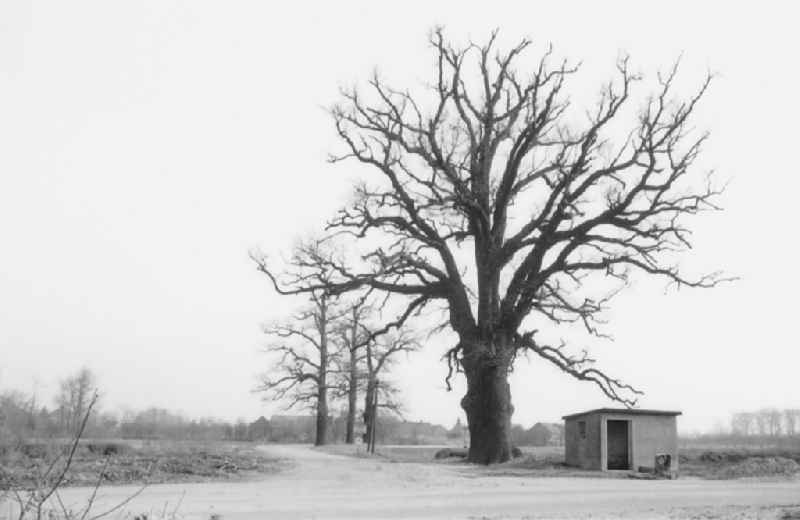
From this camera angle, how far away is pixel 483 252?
28703mm

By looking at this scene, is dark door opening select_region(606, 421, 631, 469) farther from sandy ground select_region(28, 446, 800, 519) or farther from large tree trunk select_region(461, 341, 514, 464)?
sandy ground select_region(28, 446, 800, 519)

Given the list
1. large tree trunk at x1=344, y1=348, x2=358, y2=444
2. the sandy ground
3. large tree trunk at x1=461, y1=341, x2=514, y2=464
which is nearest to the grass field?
the sandy ground

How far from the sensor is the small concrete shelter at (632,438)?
86.3 ft

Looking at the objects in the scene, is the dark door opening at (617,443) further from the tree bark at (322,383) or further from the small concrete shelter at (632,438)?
the tree bark at (322,383)

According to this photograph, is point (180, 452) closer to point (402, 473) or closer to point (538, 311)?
point (402, 473)

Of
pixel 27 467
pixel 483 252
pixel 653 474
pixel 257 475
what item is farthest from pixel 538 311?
pixel 27 467

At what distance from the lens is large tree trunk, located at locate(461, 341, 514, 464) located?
88.4ft

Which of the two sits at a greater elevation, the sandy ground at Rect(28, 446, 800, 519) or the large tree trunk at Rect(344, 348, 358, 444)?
the large tree trunk at Rect(344, 348, 358, 444)

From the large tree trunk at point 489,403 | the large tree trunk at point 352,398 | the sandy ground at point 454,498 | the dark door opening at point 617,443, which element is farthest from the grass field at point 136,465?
the large tree trunk at point 352,398

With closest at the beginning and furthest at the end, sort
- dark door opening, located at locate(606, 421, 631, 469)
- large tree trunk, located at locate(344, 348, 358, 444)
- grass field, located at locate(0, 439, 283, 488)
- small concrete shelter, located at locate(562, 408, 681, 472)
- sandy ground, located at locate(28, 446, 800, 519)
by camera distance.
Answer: sandy ground, located at locate(28, 446, 800, 519)
grass field, located at locate(0, 439, 283, 488)
small concrete shelter, located at locate(562, 408, 681, 472)
dark door opening, located at locate(606, 421, 631, 469)
large tree trunk, located at locate(344, 348, 358, 444)

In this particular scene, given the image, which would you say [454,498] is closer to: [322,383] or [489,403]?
[489,403]

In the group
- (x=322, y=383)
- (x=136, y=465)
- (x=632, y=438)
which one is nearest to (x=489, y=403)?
(x=632, y=438)

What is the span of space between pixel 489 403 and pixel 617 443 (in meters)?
5.58

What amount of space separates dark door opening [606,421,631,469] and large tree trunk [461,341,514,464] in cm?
403
